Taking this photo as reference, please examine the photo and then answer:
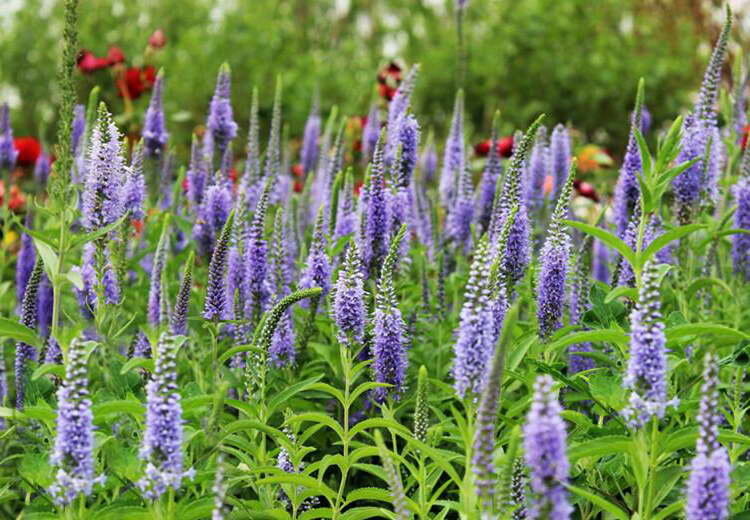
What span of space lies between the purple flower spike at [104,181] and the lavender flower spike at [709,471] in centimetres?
193

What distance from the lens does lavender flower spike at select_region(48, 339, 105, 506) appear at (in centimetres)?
201

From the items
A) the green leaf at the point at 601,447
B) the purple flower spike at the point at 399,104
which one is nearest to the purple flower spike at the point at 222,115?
the purple flower spike at the point at 399,104

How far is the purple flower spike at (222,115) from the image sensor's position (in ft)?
15.7

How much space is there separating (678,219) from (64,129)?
259 cm

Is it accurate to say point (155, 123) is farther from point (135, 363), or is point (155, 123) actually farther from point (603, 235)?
point (603, 235)

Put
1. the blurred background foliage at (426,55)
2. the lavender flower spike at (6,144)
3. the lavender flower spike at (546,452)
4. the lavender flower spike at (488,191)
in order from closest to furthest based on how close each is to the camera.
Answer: the lavender flower spike at (546,452), the lavender flower spike at (488,191), the lavender flower spike at (6,144), the blurred background foliage at (426,55)

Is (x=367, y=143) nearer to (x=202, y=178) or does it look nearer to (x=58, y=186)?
(x=202, y=178)

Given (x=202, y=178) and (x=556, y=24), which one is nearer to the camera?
(x=202, y=178)

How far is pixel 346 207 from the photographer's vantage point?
4.20m

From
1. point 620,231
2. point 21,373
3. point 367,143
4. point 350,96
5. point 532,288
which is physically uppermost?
point 350,96

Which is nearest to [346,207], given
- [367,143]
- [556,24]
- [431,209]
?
[431,209]

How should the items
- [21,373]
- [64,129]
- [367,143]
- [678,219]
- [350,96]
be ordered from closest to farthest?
[64,129] → [21,373] → [678,219] → [367,143] → [350,96]

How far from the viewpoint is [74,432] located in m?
2.02

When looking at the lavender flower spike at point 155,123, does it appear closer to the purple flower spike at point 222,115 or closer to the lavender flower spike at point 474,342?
the purple flower spike at point 222,115
